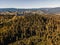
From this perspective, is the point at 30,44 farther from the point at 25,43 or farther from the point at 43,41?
the point at 43,41

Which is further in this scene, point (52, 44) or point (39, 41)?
point (39, 41)

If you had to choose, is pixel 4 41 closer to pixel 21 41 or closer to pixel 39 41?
pixel 21 41

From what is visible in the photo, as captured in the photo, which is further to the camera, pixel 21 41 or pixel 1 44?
pixel 21 41

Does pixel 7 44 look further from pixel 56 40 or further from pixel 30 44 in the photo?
pixel 56 40

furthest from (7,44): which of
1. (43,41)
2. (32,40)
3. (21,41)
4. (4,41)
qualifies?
(43,41)

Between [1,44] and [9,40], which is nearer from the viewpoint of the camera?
[1,44]

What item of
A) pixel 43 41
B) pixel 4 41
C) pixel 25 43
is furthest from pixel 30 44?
pixel 4 41

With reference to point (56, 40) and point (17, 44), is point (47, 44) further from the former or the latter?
point (17, 44)
